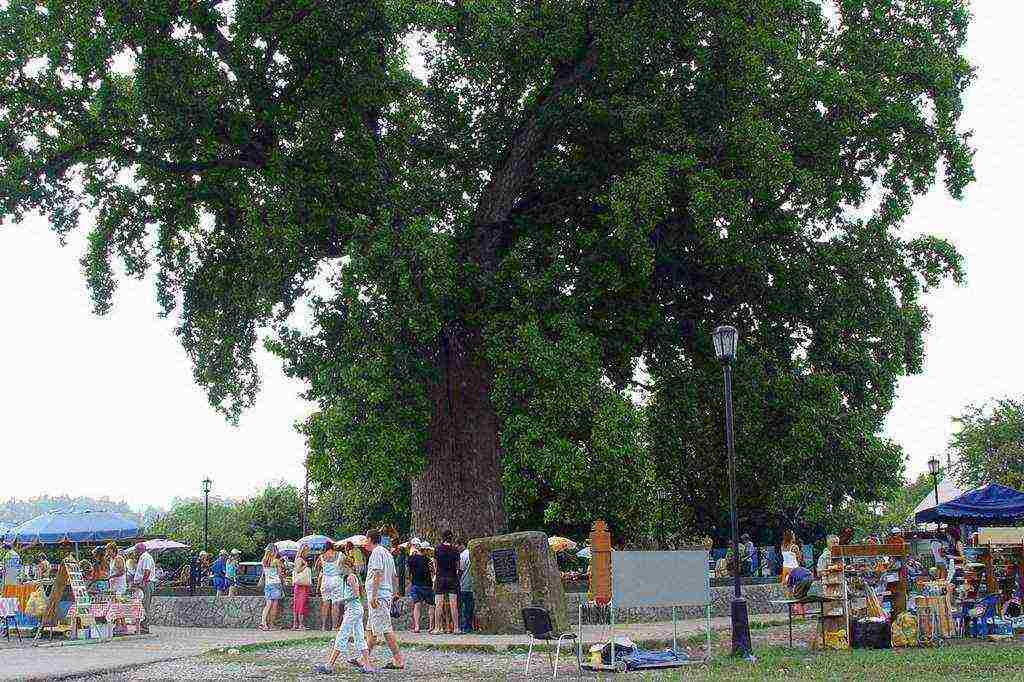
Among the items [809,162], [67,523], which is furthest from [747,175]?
[67,523]

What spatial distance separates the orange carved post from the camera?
20688 millimetres

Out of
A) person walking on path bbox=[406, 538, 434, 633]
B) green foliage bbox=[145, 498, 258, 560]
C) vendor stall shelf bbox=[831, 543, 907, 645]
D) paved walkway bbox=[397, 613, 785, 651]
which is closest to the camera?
vendor stall shelf bbox=[831, 543, 907, 645]

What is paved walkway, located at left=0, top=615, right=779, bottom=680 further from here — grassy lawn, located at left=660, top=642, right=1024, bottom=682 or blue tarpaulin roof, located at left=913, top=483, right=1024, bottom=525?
blue tarpaulin roof, located at left=913, top=483, right=1024, bottom=525

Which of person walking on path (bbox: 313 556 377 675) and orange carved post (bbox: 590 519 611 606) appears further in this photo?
orange carved post (bbox: 590 519 611 606)

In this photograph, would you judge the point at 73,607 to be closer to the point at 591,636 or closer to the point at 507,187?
the point at 591,636

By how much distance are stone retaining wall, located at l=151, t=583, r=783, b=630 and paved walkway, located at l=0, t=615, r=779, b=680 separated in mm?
783

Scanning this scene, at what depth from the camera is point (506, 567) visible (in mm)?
19641

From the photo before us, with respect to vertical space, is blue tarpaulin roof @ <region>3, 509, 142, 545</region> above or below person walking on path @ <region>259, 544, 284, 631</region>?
above

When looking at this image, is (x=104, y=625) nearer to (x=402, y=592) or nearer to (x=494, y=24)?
(x=402, y=592)

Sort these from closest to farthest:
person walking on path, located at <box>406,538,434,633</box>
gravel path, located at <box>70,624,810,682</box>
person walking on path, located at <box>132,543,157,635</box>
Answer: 1. gravel path, located at <box>70,624,810,682</box>
2. person walking on path, located at <box>406,538,434,633</box>
3. person walking on path, located at <box>132,543,157,635</box>

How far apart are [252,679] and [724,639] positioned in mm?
7842

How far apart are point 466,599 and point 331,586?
251 centimetres

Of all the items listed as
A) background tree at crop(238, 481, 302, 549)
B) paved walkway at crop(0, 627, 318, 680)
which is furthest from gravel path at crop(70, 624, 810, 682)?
background tree at crop(238, 481, 302, 549)

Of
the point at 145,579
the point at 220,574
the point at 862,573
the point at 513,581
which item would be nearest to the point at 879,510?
the point at 220,574
